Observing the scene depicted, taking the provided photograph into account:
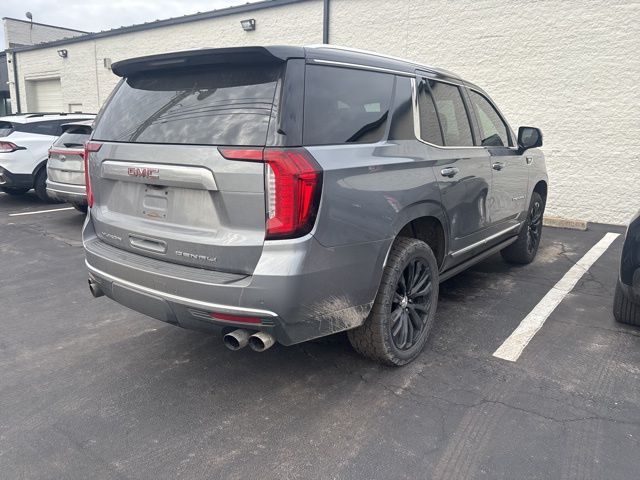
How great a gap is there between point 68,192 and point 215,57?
5504 mm

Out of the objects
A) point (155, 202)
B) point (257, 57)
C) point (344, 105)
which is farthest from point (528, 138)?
point (155, 202)

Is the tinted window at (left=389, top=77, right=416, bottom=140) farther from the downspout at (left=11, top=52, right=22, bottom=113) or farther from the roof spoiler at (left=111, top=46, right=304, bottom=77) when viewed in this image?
the downspout at (left=11, top=52, right=22, bottom=113)

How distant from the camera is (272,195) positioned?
2338 millimetres

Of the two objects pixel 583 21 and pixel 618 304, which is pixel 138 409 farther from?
pixel 583 21

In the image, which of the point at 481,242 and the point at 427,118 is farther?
the point at 481,242

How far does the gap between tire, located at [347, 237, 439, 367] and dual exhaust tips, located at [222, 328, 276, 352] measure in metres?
0.74

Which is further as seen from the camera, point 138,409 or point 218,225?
point 138,409

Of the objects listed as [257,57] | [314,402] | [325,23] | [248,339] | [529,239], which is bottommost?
[314,402]

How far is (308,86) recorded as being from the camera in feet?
8.32

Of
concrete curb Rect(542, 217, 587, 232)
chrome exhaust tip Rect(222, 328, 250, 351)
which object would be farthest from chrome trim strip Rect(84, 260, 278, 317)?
concrete curb Rect(542, 217, 587, 232)

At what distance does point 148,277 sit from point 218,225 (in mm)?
520

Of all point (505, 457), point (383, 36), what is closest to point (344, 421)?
point (505, 457)

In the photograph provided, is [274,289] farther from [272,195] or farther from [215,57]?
[215,57]

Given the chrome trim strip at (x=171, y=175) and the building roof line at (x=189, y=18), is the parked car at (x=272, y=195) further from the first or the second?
the building roof line at (x=189, y=18)
